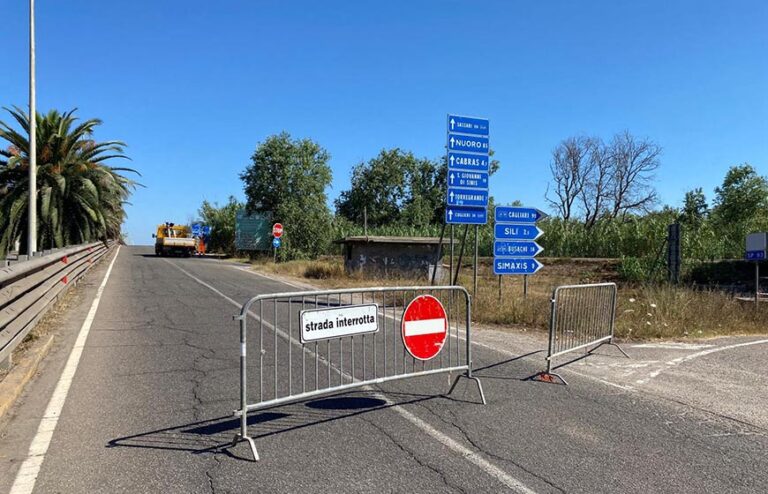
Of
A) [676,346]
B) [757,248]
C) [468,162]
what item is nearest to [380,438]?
[676,346]

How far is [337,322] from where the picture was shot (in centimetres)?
564

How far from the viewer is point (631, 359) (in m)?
8.64

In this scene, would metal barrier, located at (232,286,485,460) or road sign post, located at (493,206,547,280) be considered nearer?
metal barrier, located at (232,286,485,460)

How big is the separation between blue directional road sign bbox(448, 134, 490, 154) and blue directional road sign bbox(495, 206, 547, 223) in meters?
1.70

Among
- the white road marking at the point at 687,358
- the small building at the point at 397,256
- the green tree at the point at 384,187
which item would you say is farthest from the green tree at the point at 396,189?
the white road marking at the point at 687,358

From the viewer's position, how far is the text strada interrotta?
17.6 feet

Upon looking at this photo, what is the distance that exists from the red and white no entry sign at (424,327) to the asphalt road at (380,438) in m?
0.53

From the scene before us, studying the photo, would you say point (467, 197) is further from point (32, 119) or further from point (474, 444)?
point (32, 119)

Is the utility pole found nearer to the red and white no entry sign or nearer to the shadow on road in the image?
the shadow on road

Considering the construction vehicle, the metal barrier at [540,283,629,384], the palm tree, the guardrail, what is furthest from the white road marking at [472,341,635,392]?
the construction vehicle

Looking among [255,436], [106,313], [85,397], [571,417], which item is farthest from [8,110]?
[571,417]

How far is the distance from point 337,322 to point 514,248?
938 cm

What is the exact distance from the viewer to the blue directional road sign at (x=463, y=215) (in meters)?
14.2

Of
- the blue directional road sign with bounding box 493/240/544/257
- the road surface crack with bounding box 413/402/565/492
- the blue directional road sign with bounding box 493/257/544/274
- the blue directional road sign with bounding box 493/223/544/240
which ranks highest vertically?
the blue directional road sign with bounding box 493/223/544/240
